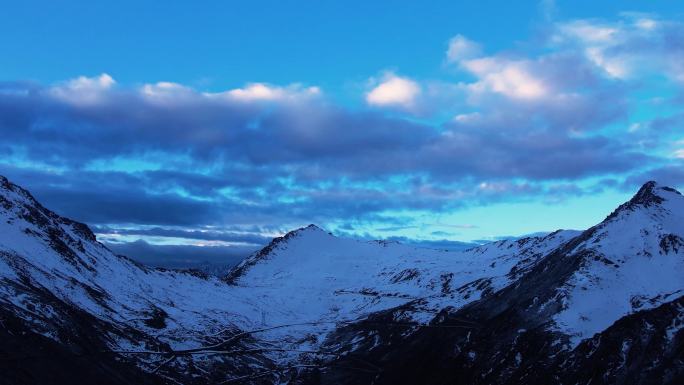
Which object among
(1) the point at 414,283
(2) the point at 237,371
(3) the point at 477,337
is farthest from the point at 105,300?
(1) the point at 414,283

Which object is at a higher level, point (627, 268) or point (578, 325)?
point (627, 268)

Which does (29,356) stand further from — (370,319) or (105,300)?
(370,319)

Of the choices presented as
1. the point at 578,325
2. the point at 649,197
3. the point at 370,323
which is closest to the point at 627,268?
the point at 578,325

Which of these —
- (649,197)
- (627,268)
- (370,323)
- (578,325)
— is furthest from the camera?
(370,323)

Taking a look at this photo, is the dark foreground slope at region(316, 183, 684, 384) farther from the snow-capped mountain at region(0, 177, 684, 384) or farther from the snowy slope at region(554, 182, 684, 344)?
the snow-capped mountain at region(0, 177, 684, 384)

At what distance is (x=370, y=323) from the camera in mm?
147250

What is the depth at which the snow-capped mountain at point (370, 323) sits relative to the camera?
268 feet

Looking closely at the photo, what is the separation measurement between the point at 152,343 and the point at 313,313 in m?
80.7

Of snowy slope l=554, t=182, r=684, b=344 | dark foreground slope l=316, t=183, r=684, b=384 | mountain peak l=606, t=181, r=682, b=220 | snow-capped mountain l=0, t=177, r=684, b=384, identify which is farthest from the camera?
mountain peak l=606, t=181, r=682, b=220

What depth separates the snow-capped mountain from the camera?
81688mm

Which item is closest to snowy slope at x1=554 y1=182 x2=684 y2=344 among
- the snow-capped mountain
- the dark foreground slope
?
the dark foreground slope

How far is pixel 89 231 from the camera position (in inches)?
6718

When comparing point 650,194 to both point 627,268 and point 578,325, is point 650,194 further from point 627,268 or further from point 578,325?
point 578,325

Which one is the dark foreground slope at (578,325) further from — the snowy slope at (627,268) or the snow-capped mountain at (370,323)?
the snow-capped mountain at (370,323)
